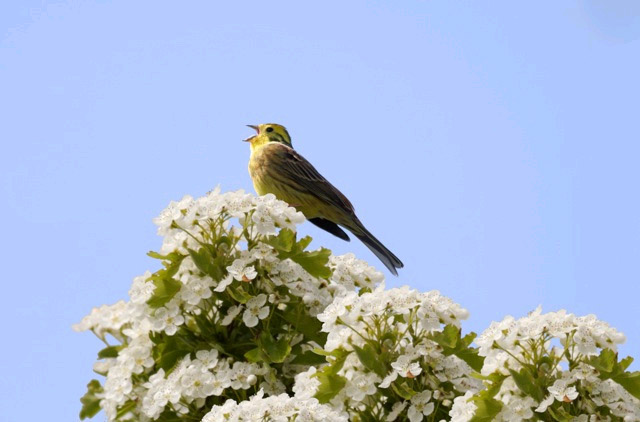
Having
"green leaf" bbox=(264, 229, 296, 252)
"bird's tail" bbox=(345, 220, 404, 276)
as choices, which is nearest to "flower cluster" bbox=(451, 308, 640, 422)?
"green leaf" bbox=(264, 229, 296, 252)

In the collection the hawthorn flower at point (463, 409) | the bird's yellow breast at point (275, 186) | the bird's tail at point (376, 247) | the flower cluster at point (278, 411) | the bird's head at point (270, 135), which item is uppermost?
the bird's head at point (270, 135)

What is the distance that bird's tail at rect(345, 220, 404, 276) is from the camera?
1203 centimetres

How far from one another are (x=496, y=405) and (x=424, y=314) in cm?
69

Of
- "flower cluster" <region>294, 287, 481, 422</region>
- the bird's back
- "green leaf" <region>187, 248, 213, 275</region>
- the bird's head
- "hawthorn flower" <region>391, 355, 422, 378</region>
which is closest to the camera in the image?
"hawthorn flower" <region>391, 355, 422, 378</region>

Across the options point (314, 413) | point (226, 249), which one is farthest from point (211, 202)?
point (314, 413)

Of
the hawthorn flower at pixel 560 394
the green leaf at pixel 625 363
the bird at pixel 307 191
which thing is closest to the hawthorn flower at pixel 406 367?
the hawthorn flower at pixel 560 394

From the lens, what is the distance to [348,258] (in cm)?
816

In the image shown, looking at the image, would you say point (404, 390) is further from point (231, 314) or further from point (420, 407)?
point (231, 314)

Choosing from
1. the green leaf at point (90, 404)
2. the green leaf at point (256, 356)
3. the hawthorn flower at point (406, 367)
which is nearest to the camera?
the hawthorn flower at point (406, 367)

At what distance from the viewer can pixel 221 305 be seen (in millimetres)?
7246

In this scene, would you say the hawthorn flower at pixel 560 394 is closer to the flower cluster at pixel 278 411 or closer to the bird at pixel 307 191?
the flower cluster at pixel 278 411

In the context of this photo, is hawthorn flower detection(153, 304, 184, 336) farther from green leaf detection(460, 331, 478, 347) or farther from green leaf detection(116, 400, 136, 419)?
green leaf detection(460, 331, 478, 347)

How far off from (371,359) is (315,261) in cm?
107

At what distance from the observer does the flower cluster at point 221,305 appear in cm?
701
